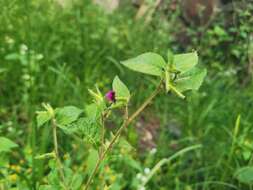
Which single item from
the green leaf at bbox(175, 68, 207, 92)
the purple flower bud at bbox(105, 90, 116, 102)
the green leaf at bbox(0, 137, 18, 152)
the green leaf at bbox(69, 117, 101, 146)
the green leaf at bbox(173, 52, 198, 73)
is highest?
the green leaf at bbox(173, 52, 198, 73)

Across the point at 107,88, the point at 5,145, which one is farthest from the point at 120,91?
the point at 107,88

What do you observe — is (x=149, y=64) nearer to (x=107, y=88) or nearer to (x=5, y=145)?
(x=5, y=145)

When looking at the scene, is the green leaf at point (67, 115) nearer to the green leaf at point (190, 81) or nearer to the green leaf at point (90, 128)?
the green leaf at point (90, 128)

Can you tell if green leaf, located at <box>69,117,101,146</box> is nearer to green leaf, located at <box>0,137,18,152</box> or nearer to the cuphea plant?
the cuphea plant

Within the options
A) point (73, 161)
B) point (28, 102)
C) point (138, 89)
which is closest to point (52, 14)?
point (138, 89)

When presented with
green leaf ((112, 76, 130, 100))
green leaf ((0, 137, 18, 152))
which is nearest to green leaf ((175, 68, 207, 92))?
green leaf ((112, 76, 130, 100))

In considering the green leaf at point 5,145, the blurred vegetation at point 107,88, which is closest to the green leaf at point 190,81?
the green leaf at point 5,145

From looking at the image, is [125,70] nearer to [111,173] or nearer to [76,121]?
[111,173]
